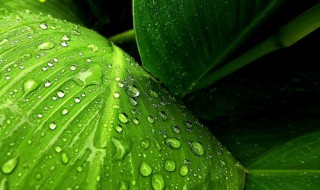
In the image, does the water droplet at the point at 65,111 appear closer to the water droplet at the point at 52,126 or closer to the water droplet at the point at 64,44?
the water droplet at the point at 52,126

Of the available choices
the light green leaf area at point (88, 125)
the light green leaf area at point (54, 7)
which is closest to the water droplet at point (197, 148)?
the light green leaf area at point (88, 125)

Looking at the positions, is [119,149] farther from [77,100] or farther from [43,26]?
[43,26]

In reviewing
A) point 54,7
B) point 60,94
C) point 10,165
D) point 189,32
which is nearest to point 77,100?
point 60,94

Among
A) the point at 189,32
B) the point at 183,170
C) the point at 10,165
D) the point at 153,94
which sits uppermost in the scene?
the point at 189,32

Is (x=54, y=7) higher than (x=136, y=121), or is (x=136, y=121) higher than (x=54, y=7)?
(x=54, y=7)

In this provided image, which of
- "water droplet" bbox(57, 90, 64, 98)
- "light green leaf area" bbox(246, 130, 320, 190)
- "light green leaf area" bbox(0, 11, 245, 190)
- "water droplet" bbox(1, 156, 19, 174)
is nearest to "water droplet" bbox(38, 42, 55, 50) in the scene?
"light green leaf area" bbox(0, 11, 245, 190)

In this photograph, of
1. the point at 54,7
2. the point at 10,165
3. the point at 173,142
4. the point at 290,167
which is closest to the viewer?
the point at 10,165
